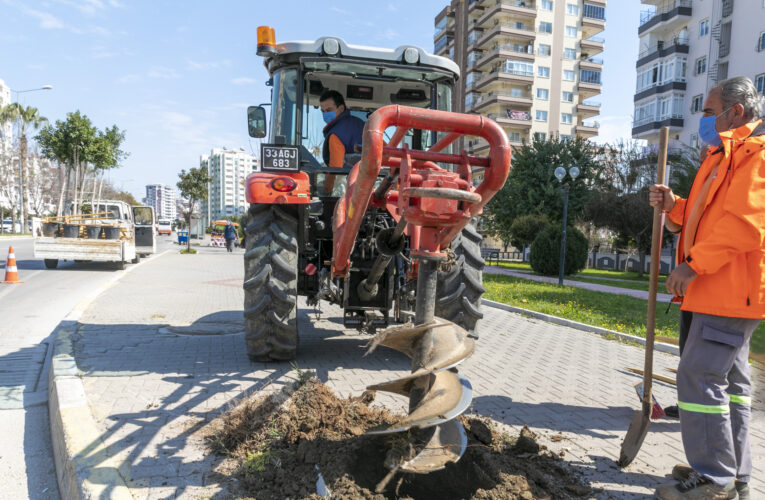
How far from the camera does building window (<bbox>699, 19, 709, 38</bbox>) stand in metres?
35.5

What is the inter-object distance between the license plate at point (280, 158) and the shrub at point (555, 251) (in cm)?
1595

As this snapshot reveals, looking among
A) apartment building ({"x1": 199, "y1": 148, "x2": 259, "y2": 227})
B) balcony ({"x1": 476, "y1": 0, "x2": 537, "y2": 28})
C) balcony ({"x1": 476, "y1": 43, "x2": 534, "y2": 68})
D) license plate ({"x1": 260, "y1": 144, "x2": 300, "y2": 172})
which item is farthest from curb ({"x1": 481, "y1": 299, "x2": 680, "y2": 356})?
apartment building ({"x1": 199, "y1": 148, "x2": 259, "y2": 227})

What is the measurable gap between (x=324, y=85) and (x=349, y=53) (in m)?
0.59

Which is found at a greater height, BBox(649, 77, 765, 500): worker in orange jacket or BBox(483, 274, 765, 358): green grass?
BBox(649, 77, 765, 500): worker in orange jacket

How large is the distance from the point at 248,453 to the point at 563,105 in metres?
61.6

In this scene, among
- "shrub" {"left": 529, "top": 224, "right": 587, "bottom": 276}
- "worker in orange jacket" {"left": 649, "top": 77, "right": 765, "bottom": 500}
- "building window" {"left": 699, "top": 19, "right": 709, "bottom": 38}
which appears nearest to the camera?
"worker in orange jacket" {"left": 649, "top": 77, "right": 765, "bottom": 500}

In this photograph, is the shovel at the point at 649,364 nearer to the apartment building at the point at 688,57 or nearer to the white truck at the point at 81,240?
the white truck at the point at 81,240

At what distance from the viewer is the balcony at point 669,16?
36.9m

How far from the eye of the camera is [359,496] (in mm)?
2227

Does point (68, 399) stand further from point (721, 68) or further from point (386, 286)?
point (721, 68)

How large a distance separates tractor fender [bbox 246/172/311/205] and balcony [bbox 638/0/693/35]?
43232mm

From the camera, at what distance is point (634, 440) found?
9.58 ft

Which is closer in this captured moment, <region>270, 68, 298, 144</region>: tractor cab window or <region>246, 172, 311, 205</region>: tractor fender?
<region>246, 172, 311, 205</region>: tractor fender

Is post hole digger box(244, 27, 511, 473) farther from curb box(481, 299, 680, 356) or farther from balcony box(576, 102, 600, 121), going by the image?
balcony box(576, 102, 600, 121)
